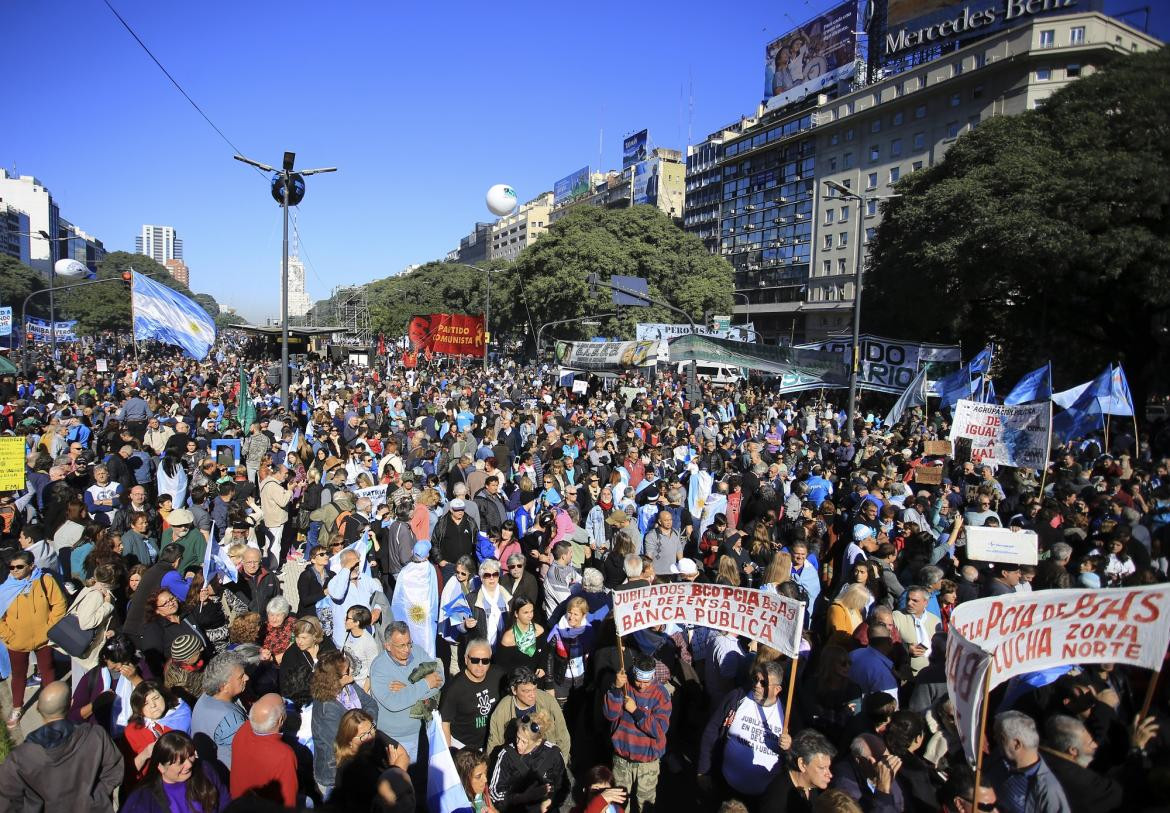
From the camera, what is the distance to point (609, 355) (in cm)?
2392

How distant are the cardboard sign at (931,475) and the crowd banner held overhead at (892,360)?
780 cm

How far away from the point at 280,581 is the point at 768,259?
234ft

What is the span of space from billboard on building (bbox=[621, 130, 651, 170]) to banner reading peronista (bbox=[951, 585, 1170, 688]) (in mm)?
117990

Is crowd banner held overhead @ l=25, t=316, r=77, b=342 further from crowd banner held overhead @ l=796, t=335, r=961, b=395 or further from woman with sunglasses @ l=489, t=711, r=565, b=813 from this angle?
woman with sunglasses @ l=489, t=711, r=565, b=813

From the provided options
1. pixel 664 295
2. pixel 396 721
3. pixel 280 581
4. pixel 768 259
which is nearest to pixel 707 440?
pixel 280 581

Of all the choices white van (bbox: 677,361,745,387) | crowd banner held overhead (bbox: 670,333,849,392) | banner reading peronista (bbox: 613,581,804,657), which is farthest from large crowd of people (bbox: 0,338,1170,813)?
white van (bbox: 677,361,745,387)

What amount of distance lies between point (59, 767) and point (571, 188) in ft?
458

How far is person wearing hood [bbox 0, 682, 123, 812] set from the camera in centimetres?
358

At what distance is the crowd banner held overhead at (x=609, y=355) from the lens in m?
21.8

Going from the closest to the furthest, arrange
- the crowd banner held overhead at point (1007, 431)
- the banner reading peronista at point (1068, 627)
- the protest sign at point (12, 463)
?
the banner reading peronista at point (1068, 627)
the protest sign at point (12, 463)
the crowd banner held overhead at point (1007, 431)

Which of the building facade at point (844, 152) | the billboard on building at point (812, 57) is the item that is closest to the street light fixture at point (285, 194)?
the building facade at point (844, 152)

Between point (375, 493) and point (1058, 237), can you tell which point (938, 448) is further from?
point (1058, 237)

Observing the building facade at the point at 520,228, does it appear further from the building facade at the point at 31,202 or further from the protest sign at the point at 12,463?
the protest sign at the point at 12,463

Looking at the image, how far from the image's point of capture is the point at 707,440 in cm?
1265
